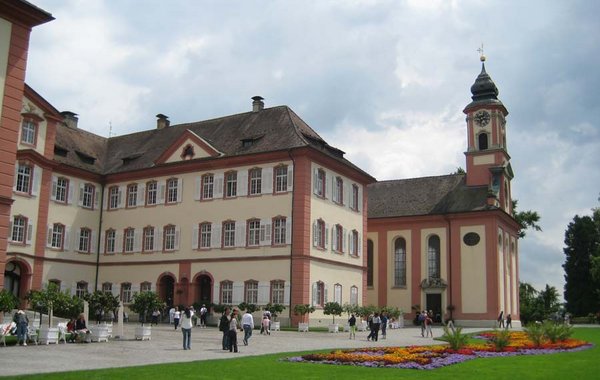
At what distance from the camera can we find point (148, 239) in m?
48.8

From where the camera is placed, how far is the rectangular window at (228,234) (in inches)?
1769

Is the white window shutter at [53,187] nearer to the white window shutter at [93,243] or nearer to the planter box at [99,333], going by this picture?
the white window shutter at [93,243]

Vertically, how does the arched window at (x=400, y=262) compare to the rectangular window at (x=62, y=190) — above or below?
below

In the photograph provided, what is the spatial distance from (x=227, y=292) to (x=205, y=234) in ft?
14.2

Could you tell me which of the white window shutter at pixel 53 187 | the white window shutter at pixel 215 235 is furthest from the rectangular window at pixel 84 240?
the white window shutter at pixel 215 235

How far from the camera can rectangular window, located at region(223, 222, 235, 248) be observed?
4494cm

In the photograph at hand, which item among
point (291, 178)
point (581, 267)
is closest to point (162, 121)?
point (291, 178)

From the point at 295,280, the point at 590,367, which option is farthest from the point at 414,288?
the point at 590,367

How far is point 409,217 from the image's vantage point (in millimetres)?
56875

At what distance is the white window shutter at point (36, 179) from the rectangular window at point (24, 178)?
32 cm

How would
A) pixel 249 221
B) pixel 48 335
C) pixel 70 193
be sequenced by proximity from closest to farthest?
pixel 48 335 < pixel 249 221 < pixel 70 193

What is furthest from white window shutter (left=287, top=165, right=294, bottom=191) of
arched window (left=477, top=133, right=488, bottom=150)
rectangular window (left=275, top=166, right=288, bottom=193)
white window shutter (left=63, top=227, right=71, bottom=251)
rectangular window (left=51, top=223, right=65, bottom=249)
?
arched window (left=477, top=133, right=488, bottom=150)

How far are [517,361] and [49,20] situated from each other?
60.6ft

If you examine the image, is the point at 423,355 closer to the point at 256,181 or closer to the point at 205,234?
the point at 256,181
